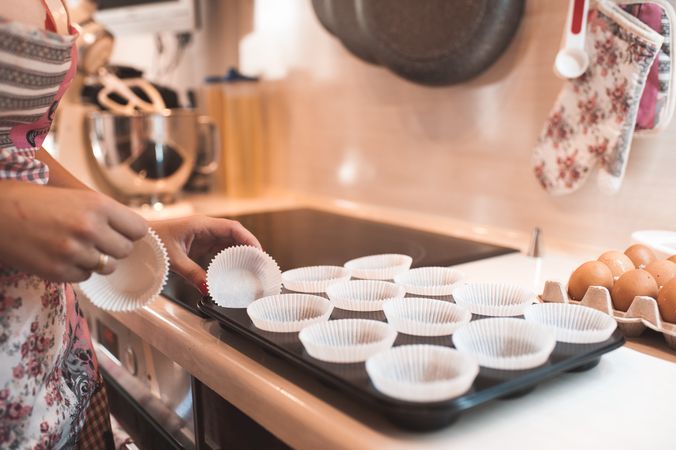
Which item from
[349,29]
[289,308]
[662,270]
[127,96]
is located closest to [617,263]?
[662,270]

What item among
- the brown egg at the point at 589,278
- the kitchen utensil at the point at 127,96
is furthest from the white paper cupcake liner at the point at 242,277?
the kitchen utensil at the point at 127,96

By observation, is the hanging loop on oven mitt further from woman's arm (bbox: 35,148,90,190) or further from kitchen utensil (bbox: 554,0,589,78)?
Answer: woman's arm (bbox: 35,148,90,190)

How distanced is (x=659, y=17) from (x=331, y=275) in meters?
0.54

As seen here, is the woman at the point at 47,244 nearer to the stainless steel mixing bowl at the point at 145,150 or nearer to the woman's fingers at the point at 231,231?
the woman's fingers at the point at 231,231

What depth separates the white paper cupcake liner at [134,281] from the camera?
0.51 m

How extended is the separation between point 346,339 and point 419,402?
0.14 meters

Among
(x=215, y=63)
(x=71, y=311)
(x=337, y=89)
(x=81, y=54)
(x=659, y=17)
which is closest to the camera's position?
(x=71, y=311)

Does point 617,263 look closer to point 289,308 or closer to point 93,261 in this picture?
point 289,308

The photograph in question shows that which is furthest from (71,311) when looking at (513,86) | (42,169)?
(513,86)

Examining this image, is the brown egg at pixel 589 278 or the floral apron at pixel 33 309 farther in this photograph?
the brown egg at pixel 589 278

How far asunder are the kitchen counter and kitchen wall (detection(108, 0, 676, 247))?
13.9 inches

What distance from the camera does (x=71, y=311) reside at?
64 centimetres

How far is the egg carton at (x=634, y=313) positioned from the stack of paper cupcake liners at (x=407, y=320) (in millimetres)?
59

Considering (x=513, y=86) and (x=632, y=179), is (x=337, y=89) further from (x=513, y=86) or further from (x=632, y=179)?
(x=632, y=179)
